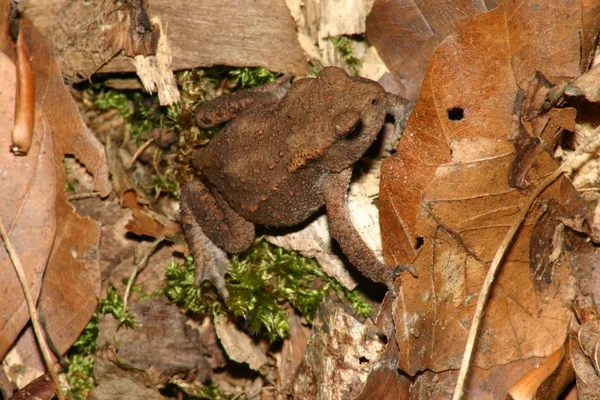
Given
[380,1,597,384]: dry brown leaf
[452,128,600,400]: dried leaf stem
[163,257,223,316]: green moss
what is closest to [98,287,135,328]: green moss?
[163,257,223,316]: green moss

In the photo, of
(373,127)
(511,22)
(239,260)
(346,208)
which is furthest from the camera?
(239,260)

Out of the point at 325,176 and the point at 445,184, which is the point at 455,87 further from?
the point at 325,176

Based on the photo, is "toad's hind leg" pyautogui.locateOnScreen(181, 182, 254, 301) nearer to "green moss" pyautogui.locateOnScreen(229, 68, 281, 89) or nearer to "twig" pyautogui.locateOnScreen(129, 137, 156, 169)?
"twig" pyautogui.locateOnScreen(129, 137, 156, 169)

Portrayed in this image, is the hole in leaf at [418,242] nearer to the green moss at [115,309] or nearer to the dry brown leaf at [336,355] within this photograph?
the dry brown leaf at [336,355]

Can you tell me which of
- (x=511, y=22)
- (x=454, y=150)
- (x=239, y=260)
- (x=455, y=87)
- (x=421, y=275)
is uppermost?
(x=511, y=22)

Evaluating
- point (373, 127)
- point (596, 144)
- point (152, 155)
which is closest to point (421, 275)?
point (373, 127)

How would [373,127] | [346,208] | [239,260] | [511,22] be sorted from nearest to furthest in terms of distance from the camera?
1. [511,22]
2. [373,127]
3. [346,208]
4. [239,260]

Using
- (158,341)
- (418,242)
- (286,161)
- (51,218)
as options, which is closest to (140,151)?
(51,218)

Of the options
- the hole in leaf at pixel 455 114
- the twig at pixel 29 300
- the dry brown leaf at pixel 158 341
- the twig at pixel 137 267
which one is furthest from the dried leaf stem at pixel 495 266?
the twig at pixel 29 300
